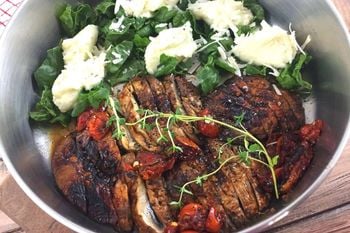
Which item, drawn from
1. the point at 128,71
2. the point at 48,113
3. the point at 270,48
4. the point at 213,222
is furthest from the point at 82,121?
the point at 270,48

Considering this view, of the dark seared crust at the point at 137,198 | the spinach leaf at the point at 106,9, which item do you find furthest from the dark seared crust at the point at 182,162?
the spinach leaf at the point at 106,9

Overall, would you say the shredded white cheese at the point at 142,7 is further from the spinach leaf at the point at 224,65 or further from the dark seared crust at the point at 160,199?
the dark seared crust at the point at 160,199

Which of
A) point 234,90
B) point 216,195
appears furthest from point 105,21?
point 216,195

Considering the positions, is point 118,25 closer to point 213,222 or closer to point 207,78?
point 207,78

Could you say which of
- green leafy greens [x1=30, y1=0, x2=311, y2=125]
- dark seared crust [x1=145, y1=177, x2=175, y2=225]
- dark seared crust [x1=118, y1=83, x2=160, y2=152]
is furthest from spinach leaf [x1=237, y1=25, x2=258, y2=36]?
dark seared crust [x1=145, y1=177, x2=175, y2=225]

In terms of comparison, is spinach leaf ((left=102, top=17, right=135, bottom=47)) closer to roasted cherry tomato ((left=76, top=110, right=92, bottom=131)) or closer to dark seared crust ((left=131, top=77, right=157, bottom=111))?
dark seared crust ((left=131, top=77, right=157, bottom=111))

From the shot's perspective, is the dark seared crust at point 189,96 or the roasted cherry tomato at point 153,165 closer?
the roasted cherry tomato at point 153,165
